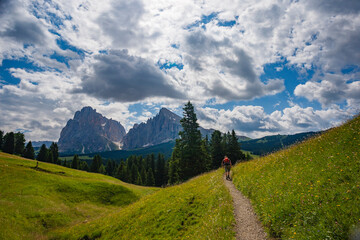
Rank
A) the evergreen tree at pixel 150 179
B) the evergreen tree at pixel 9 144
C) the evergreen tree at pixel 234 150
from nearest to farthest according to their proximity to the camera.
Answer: the evergreen tree at pixel 234 150, the evergreen tree at pixel 150 179, the evergreen tree at pixel 9 144

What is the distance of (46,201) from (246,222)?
96.2 feet

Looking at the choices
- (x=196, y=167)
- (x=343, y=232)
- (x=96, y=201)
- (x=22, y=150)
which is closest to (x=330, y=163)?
(x=343, y=232)

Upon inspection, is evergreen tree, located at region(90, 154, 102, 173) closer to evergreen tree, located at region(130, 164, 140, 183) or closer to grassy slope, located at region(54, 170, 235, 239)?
evergreen tree, located at region(130, 164, 140, 183)

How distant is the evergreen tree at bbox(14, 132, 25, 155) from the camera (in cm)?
9494

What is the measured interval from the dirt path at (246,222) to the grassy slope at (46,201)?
2237 cm

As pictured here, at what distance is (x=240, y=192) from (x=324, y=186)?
7679mm

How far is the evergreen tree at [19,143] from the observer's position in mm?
94938

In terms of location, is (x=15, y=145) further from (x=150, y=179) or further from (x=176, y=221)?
(x=176, y=221)

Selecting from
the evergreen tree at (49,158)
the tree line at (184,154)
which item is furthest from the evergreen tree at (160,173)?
the evergreen tree at (49,158)

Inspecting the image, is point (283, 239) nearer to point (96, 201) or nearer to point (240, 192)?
point (240, 192)

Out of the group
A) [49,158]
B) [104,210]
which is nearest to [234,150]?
[104,210]

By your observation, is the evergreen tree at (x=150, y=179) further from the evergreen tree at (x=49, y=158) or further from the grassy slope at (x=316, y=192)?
the grassy slope at (x=316, y=192)

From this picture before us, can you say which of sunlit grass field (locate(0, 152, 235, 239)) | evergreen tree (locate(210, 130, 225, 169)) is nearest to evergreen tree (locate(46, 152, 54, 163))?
sunlit grass field (locate(0, 152, 235, 239))

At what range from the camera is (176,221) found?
44.1 feet
